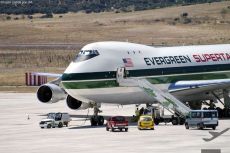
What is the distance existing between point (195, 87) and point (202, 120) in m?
9.73

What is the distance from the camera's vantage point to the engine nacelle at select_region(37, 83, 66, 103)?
82.6 meters

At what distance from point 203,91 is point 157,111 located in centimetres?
574

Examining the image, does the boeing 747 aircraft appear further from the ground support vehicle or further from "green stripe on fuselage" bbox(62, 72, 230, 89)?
the ground support vehicle

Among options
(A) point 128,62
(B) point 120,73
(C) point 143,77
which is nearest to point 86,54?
(B) point 120,73

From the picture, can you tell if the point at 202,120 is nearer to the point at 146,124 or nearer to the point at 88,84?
the point at 146,124

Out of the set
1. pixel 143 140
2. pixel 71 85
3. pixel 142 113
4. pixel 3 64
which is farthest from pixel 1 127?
pixel 3 64

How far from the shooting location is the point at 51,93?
82.8 m

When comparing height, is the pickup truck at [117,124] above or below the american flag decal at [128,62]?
below

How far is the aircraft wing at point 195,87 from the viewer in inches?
3098

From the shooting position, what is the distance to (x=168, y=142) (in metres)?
60.0

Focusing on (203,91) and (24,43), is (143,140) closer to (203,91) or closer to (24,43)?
→ (203,91)

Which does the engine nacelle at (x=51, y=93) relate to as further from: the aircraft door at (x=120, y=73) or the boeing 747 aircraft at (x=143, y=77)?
the aircraft door at (x=120, y=73)

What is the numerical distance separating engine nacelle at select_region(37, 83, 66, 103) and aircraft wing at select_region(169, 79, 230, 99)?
1017 cm

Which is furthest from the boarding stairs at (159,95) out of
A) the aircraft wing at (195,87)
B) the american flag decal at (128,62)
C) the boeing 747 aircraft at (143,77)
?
the aircraft wing at (195,87)
